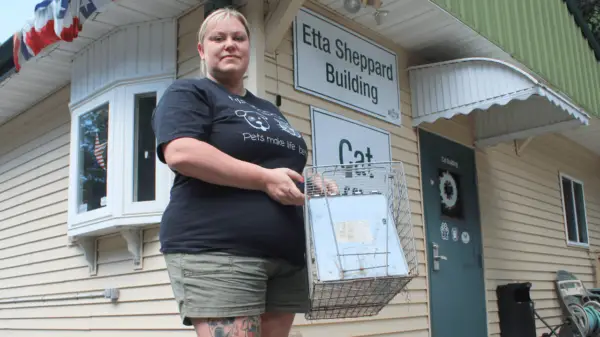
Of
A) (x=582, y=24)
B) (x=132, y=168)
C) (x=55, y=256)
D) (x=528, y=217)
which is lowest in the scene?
(x=55, y=256)

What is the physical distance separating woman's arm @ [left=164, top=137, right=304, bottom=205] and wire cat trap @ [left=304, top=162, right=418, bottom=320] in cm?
22

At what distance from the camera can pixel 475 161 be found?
20.7ft

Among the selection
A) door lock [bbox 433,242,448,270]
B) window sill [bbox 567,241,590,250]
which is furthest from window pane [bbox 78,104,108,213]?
window sill [bbox 567,241,590,250]

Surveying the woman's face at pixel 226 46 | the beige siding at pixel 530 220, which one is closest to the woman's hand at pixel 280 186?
the woman's face at pixel 226 46

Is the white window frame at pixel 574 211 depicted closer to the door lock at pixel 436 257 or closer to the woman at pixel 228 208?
the door lock at pixel 436 257

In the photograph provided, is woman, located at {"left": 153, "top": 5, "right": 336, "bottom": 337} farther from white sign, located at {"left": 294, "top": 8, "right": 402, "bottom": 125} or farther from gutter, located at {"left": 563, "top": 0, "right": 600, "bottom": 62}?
gutter, located at {"left": 563, "top": 0, "right": 600, "bottom": 62}

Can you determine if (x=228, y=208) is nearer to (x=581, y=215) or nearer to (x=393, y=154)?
(x=393, y=154)

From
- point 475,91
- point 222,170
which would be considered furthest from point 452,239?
point 222,170

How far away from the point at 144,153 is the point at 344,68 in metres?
1.65

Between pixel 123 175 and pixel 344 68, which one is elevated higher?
pixel 344 68

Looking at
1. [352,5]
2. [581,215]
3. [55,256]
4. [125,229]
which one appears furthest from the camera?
[581,215]

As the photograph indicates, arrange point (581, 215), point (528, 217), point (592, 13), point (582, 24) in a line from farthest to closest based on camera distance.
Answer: point (592, 13) → point (581, 215) → point (582, 24) → point (528, 217)

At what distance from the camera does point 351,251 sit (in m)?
1.71

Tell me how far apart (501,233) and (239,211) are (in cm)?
559
